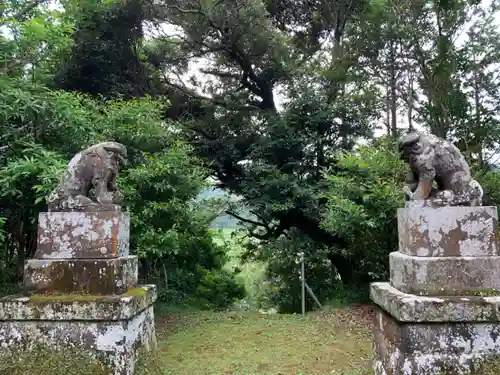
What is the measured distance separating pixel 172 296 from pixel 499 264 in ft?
21.9

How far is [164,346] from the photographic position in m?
5.37

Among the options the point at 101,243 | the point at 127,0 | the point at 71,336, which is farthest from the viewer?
the point at 127,0

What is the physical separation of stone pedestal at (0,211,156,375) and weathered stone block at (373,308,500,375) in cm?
228

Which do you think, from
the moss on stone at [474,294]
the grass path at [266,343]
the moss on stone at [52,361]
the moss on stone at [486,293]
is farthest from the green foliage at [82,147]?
the moss on stone at [486,293]

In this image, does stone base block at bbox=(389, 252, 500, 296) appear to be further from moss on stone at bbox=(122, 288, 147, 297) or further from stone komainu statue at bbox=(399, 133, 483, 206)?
moss on stone at bbox=(122, 288, 147, 297)

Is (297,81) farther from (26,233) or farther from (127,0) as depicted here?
(26,233)

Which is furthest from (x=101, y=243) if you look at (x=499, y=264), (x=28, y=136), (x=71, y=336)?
(x=499, y=264)

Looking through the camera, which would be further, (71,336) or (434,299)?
(71,336)

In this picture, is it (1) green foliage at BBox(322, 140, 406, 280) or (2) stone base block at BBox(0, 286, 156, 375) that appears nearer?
(2) stone base block at BBox(0, 286, 156, 375)

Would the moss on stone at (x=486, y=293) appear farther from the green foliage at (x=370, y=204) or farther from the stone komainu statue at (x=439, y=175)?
the green foliage at (x=370, y=204)

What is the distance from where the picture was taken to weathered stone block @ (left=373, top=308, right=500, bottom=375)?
3.05 m

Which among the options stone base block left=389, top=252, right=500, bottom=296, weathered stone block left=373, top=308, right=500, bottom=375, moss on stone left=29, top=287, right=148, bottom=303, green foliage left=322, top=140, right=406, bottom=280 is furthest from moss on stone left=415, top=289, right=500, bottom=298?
green foliage left=322, top=140, right=406, bottom=280

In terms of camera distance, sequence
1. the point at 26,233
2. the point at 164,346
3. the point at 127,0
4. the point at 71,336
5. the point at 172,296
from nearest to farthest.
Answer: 1. the point at 71,336
2. the point at 164,346
3. the point at 26,233
4. the point at 172,296
5. the point at 127,0

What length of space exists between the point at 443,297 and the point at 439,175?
1.02 metres
